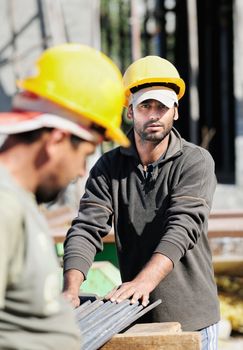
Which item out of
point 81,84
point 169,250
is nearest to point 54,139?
point 81,84

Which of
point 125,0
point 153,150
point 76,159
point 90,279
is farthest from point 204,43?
point 76,159

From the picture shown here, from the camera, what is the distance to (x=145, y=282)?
11.5 ft

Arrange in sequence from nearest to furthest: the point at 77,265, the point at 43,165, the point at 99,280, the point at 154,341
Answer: the point at 43,165, the point at 154,341, the point at 77,265, the point at 99,280

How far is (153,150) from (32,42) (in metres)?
6.34

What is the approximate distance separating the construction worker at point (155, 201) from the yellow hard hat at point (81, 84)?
133 cm

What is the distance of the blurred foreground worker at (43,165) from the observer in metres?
2.21

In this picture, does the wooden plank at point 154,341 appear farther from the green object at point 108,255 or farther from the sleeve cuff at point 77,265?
the green object at point 108,255

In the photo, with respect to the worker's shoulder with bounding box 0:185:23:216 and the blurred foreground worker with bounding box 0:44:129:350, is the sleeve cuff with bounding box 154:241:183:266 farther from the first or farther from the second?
the worker's shoulder with bounding box 0:185:23:216

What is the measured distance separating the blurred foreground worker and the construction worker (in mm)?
1376

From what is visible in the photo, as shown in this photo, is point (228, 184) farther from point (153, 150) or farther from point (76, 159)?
point (76, 159)

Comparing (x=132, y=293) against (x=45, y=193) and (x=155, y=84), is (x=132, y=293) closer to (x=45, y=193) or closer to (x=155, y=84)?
(x=155, y=84)

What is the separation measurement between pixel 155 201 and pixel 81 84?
1.54 metres

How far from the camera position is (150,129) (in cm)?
396

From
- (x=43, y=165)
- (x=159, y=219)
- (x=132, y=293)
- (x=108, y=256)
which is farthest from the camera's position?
(x=108, y=256)
